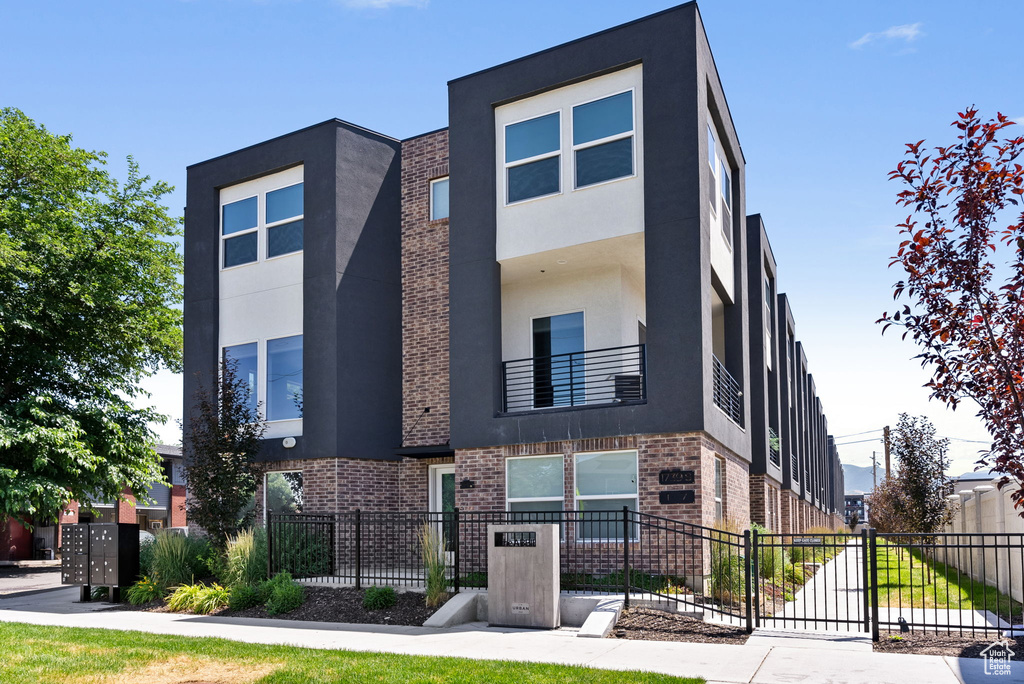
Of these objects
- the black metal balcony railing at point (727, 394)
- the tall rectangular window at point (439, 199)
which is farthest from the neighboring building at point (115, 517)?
the black metal balcony railing at point (727, 394)

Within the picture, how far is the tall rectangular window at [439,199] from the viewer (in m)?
20.2

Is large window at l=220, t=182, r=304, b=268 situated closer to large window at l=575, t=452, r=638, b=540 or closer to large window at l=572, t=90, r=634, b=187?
large window at l=572, t=90, r=634, b=187

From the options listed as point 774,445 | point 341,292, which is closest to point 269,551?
point 341,292

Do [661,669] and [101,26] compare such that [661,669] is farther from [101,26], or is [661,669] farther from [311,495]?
[101,26]

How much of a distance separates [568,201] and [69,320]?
1678cm

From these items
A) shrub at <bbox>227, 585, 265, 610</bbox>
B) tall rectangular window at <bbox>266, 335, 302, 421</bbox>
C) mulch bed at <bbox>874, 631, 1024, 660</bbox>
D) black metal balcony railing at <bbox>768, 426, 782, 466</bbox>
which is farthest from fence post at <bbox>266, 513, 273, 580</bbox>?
black metal balcony railing at <bbox>768, 426, 782, 466</bbox>

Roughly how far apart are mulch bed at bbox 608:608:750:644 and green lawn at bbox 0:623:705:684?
8.80 ft

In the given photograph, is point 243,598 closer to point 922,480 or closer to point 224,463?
point 224,463

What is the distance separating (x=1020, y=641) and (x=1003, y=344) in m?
4.32

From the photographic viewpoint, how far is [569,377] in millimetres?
17516

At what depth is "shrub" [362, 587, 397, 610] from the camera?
567 inches

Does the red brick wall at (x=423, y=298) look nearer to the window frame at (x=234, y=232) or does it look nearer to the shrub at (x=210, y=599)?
the window frame at (x=234, y=232)

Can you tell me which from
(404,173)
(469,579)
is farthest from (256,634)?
(404,173)

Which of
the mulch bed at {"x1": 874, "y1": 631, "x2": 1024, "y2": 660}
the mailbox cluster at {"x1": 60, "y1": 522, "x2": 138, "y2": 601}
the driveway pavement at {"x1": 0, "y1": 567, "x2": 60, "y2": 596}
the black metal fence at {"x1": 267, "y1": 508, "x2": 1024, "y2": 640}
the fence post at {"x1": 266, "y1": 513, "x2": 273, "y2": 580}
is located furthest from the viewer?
the driveway pavement at {"x1": 0, "y1": 567, "x2": 60, "y2": 596}
